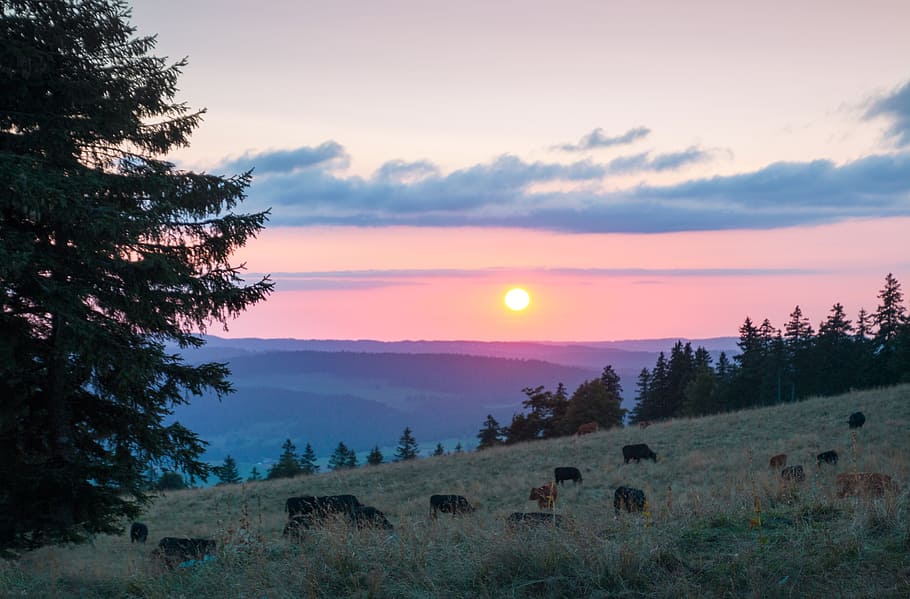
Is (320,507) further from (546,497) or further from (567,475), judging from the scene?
(567,475)

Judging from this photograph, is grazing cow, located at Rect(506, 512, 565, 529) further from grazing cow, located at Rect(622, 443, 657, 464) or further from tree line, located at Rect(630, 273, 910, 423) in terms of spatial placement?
tree line, located at Rect(630, 273, 910, 423)

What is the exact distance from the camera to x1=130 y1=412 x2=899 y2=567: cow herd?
8094 mm

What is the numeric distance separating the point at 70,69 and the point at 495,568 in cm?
1112

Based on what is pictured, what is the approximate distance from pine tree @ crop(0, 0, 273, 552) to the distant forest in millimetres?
46252

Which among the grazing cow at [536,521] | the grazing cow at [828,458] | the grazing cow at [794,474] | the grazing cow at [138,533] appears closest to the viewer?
the grazing cow at [536,521]

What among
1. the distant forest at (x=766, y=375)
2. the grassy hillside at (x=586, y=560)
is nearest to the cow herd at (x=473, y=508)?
the grassy hillside at (x=586, y=560)

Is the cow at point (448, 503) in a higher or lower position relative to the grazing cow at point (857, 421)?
lower

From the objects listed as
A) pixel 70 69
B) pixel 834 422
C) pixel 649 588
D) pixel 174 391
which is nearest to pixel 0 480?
pixel 174 391

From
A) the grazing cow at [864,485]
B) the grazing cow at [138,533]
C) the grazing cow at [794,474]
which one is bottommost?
the grazing cow at [138,533]

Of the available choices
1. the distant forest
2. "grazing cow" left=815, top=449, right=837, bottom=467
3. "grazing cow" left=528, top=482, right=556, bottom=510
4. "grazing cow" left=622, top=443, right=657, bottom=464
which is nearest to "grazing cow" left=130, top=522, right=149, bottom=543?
"grazing cow" left=528, top=482, right=556, bottom=510

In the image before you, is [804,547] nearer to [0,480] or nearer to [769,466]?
[0,480]

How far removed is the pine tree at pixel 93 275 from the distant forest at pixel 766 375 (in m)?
46.3

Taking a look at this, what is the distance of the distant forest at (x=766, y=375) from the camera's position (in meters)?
56.8

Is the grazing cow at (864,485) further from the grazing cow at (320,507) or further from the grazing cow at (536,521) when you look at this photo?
the grazing cow at (320,507)
